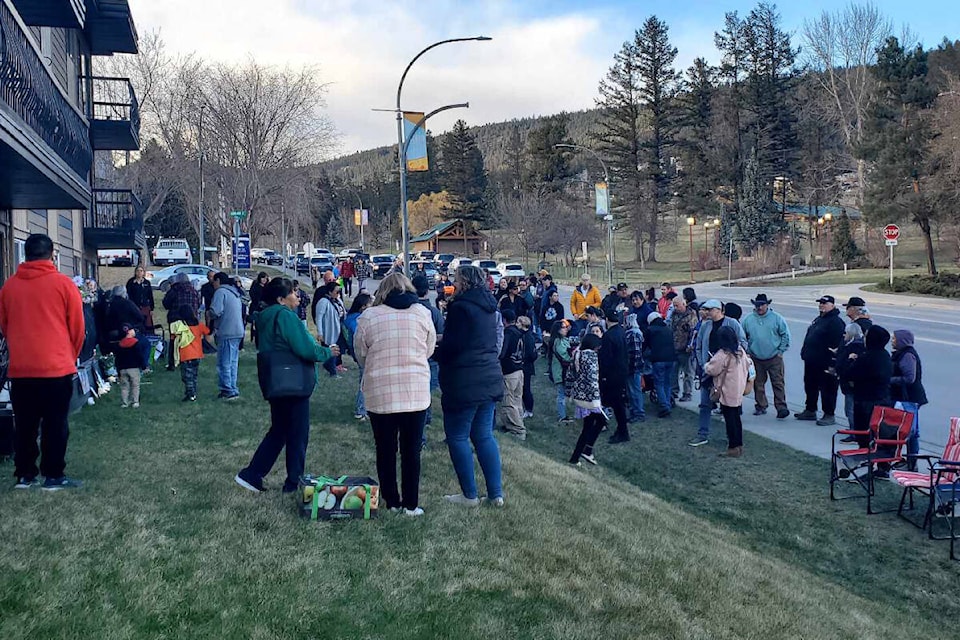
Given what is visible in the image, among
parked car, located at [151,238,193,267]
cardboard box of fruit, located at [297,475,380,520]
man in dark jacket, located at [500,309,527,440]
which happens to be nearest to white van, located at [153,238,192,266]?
parked car, located at [151,238,193,267]

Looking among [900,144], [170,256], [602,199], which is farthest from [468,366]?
[170,256]

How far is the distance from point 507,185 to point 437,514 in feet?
372

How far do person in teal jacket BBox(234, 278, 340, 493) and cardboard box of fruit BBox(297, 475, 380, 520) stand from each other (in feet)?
1.44

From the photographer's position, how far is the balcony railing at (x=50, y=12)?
13.0 meters

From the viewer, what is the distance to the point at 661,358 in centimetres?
1248

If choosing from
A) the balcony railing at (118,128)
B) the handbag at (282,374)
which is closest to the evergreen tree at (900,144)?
the balcony railing at (118,128)

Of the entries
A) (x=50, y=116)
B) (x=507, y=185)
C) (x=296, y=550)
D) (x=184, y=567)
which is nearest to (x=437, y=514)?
(x=296, y=550)

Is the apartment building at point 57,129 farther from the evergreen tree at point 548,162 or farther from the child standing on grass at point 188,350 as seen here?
the evergreen tree at point 548,162

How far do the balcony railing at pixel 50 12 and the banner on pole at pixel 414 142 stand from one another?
7.04 m

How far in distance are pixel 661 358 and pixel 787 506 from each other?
13.9ft

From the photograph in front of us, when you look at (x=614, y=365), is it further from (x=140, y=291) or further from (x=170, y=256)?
(x=170, y=256)

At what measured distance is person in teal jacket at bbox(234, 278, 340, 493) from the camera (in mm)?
6047

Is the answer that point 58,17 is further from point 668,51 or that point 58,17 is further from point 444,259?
point 668,51

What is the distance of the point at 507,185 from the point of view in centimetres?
11750
